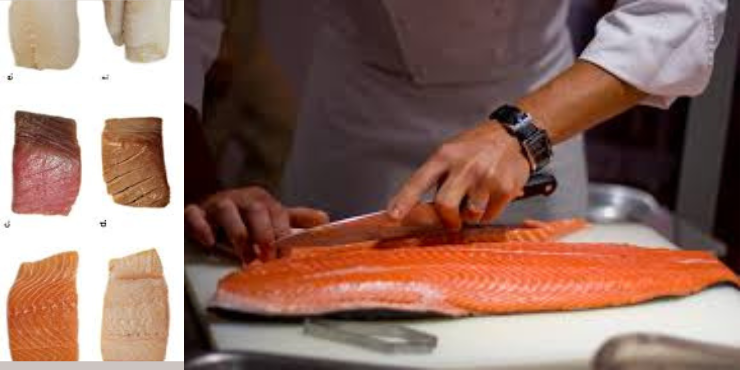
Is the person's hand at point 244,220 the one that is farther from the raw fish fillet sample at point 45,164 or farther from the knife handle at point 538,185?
the raw fish fillet sample at point 45,164

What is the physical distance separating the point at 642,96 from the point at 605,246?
26 centimetres

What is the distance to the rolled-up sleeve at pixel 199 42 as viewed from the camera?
4.81ft

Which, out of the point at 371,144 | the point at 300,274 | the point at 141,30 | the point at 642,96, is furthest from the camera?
the point at 371,144

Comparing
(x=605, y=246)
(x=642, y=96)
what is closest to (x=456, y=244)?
(x=605, y=246)

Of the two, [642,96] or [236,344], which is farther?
[642,96]

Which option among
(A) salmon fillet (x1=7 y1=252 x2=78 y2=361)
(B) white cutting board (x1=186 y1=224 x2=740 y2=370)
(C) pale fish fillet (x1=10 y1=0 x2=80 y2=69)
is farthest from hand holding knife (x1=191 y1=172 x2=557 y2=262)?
(C) pale fish fillet (x1=10 y1=0 x2=80 y2=69)

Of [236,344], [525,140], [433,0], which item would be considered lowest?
[236,344]

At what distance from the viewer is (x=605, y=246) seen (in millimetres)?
1710

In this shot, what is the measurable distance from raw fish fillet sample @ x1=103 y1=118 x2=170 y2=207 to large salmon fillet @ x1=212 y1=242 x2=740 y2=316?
32cm

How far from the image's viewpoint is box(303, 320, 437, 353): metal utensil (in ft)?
4.48

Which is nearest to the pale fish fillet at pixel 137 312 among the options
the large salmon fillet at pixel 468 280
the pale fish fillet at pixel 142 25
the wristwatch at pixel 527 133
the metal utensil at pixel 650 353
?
the pale fish fillet at pixel 142 25

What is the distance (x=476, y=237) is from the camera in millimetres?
1748

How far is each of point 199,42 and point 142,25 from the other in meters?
0.43

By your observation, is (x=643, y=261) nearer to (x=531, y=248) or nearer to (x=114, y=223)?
(x=531, y=248)
